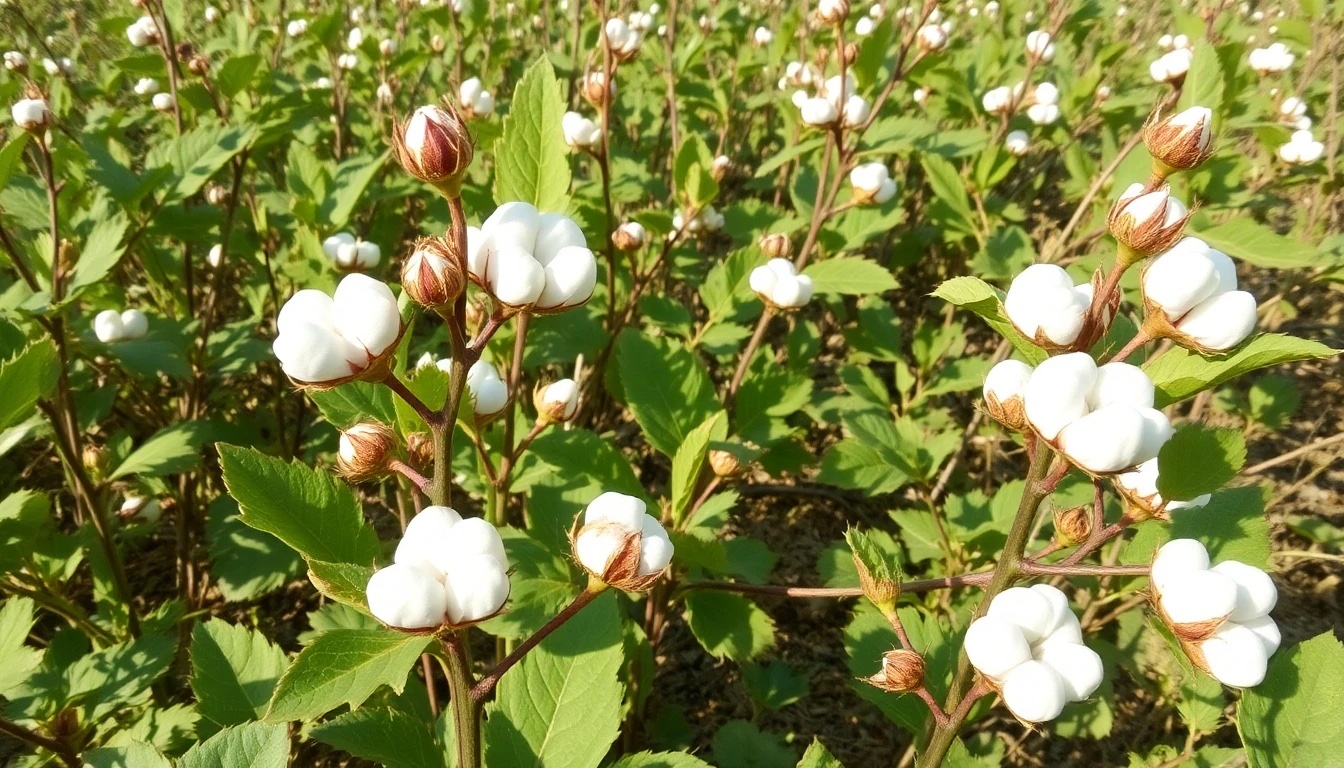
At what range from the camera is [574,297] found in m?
0.89

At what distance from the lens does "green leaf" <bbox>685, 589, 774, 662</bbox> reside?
156cm

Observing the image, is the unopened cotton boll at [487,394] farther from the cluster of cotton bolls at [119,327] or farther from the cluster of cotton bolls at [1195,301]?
the cluster of cotton bolls at [119,327]

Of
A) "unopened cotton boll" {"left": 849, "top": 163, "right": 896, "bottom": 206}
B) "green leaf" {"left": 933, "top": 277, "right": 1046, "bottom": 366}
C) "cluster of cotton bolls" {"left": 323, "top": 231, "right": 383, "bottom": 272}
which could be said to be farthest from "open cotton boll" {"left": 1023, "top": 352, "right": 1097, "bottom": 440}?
"cluster of cotton bolls" {"left": 323, "top": 231, "right": 383, "bottom": 272}

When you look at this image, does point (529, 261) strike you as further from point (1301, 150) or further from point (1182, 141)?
point (1301, 150)

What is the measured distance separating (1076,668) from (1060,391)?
32 cm

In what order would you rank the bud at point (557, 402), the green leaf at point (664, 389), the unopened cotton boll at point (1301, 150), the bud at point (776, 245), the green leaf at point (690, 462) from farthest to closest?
the unopened cotton boll at point (1301, 150) < the bud at point (776, 245) < the green leaf at point (664, 389) < the bud at point (557, 402) < the green leaf at point (690, 462)

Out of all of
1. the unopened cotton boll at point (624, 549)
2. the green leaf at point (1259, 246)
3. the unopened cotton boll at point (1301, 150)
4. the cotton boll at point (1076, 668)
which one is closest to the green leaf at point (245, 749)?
the unopened cotton boll at point (624, 549)

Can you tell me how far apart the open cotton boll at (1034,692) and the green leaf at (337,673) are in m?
0.64

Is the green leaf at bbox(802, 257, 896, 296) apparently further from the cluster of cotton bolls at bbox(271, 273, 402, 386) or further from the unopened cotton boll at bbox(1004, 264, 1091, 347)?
the cluster of cotton bolls at bbox(271, 273, 402, 386)

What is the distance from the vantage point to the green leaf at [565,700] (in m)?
1.03

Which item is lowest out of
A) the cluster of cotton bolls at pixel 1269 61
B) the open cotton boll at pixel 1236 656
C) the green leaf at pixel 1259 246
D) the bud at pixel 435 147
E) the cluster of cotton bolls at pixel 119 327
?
the cluster of cotton bolls at pixel 1269 61

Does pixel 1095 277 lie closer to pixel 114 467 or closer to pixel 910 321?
pixel 114 467

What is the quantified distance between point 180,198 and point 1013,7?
463 centimetres

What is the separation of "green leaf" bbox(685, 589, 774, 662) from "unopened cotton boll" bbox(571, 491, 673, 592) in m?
0.77
